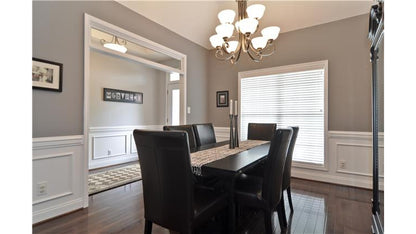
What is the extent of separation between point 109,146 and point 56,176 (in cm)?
235

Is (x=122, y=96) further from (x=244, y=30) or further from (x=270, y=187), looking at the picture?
(x=270, y=187)

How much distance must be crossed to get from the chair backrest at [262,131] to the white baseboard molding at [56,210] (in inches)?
94.2

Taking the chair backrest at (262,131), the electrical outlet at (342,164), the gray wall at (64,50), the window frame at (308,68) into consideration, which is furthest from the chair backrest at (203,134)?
the electrical outlet at (342,164)

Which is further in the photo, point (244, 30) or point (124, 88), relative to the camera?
point (124, 88)

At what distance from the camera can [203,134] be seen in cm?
286

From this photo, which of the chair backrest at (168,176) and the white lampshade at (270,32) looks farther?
the white lampshade at (270,32)

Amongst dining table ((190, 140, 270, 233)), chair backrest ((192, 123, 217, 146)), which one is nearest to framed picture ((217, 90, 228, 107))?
chair backrest ((192, 123, 217, 146))

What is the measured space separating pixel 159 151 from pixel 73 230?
Result: 4.48ft

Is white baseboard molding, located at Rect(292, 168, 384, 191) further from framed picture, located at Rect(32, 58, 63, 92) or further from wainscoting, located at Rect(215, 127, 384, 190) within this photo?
framed picture, located at Rect(32, 58, 63, 92)

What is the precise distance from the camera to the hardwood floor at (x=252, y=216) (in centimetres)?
188

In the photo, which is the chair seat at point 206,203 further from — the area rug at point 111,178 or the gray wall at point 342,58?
the gray wall at point 342,58

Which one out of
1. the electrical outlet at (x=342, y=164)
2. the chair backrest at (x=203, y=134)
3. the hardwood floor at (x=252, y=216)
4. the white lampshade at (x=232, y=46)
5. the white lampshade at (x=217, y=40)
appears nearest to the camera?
the hardwood floor at (x=252, y=216)

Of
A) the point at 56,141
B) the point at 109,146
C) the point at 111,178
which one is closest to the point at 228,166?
the point at 56,141

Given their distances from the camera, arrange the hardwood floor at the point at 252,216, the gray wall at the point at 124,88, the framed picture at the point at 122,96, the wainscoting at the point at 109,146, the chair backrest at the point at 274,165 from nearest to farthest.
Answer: the chair backrest at the point at 274,165
the hardwood floor at the point at 252,216
the wainscoting at the point at 109,146
the gray wall at the point at 124,88
the framed picture at the point at 122,96
